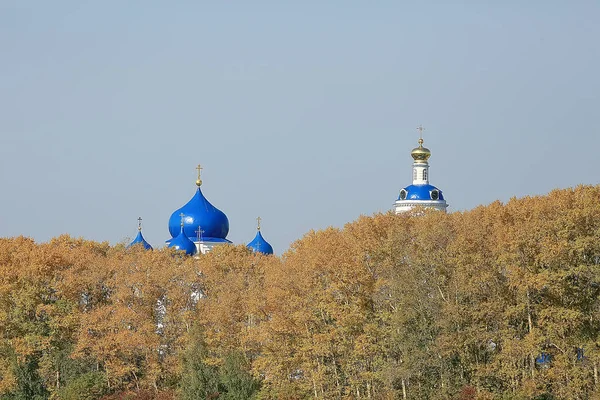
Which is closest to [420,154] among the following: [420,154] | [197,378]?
[420,154]

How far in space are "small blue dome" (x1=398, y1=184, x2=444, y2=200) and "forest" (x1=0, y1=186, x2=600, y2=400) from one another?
39.6m

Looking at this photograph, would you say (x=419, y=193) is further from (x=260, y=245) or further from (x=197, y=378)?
(x=197, y=378)

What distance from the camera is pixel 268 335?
5262 cm

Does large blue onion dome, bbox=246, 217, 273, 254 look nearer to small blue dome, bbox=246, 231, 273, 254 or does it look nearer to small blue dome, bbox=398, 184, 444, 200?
small blue dome, bbox=246, 231, 273, 254

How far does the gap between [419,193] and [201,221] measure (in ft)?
53.1

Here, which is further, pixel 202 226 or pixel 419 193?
pixel 419 193

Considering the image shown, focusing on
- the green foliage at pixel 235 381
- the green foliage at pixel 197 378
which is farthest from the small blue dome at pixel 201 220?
the green foliage at pixel 235 381

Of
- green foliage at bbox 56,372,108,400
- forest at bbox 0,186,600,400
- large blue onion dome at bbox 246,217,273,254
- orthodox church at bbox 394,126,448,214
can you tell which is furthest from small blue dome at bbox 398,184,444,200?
green foliage at bbox 56,372,108,400

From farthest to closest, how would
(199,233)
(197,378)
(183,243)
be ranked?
(199,233) → (183,243) → (197,378)

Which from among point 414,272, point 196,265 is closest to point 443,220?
point 414,272

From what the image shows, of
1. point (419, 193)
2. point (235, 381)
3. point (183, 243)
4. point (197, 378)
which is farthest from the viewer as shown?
point (419, 193)

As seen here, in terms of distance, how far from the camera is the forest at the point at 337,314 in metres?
45.8

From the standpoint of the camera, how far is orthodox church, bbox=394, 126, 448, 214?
10094cm

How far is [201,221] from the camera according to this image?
9406 cm
